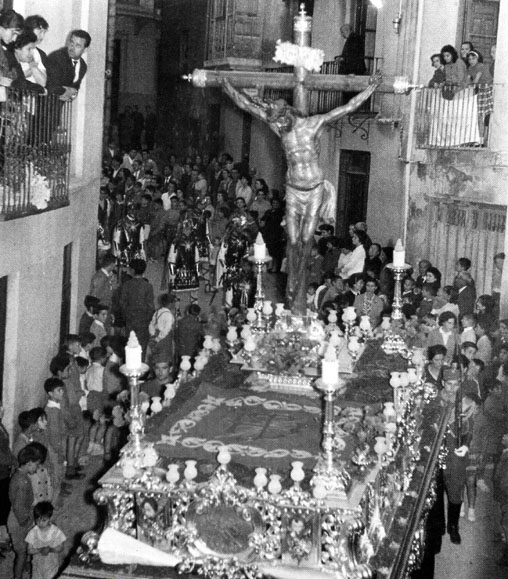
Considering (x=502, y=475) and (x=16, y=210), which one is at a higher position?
(x=16, y=210)

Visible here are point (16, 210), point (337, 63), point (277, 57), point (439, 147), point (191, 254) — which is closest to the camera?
point (277, 57)

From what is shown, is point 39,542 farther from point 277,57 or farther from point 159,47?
point 159,47

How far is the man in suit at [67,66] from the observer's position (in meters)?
11.6

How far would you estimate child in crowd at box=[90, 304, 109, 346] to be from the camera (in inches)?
494

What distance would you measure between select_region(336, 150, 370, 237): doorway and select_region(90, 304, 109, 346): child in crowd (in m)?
9.20

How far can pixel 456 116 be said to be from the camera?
54.3 ft

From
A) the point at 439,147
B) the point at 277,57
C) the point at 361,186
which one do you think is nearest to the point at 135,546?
the point at 277,57

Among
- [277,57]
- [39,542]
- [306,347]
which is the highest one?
[277,57]

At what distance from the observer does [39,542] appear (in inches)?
327

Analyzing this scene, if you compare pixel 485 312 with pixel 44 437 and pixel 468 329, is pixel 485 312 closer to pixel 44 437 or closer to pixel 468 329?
pixel 468 329

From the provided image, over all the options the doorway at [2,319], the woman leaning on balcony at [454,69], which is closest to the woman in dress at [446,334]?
the doorway at [2,319]

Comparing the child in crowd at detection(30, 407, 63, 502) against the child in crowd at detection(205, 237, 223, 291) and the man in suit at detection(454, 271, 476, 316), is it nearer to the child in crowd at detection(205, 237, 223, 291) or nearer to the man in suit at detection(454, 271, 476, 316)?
the man in suit at detection(454, 271, 476, 316)

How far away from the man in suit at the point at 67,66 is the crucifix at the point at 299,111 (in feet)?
9.07

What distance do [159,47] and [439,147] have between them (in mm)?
17969
